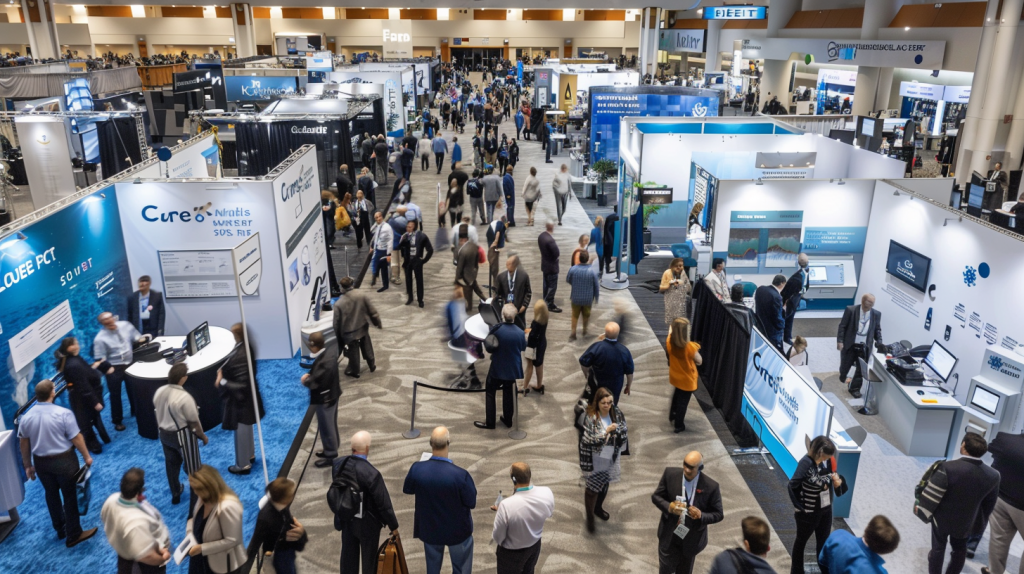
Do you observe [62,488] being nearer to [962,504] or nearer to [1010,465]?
[962,504]

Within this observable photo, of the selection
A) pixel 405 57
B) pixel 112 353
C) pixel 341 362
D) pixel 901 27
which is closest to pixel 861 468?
pixel 341 362

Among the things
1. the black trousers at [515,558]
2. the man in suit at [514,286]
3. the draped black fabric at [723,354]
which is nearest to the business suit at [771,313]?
the draped black fabric at [723,354]

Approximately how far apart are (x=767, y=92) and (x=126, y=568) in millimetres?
29061

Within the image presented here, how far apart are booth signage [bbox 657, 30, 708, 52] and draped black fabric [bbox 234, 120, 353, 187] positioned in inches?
991

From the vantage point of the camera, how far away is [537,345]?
700 cm

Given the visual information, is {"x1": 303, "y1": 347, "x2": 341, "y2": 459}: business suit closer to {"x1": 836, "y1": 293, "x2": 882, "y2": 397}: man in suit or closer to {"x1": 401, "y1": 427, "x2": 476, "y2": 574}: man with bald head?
{"x1": 401, "y1": 427, "x2": 476, "y2": 574}: man with bald head

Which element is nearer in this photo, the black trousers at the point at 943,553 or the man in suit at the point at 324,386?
the black trousers at the point at 943,553

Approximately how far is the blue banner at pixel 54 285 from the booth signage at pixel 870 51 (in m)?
18.9

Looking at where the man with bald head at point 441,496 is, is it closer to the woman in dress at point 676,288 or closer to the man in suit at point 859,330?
the woman in dress at point 676,288

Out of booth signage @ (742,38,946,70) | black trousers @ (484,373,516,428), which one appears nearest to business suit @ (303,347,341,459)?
black trousers @ (484,373,516,428)

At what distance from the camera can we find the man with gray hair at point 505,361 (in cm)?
605

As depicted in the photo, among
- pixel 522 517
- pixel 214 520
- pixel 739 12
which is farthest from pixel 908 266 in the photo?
pixel 739 12

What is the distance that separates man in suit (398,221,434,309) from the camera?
926 cm

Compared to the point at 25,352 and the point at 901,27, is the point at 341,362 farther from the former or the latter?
the point at 901,27
